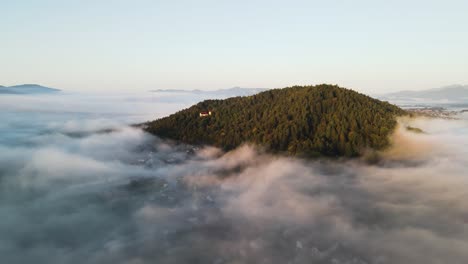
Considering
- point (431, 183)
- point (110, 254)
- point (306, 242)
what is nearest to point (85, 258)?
point (110, 254)

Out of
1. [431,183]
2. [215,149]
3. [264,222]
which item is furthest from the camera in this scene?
[215,149]

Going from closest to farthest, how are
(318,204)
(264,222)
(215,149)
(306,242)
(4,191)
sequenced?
(306,242) → (264,222) → (318,204) → (4,191) → (215,149)

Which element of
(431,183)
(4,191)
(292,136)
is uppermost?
(292,136)

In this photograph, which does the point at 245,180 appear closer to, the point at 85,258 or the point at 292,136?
the point at 292,136

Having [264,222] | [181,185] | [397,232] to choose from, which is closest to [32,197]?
[181,185]

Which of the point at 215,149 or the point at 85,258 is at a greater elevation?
the point at 215,149

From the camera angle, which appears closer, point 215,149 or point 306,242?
point 306,242
